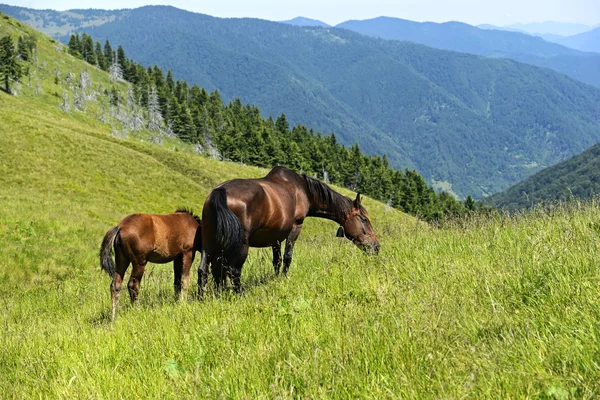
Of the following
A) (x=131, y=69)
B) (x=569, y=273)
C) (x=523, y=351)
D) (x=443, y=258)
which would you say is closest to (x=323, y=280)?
(x=443, y=258)

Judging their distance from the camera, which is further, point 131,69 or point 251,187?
point 131,69

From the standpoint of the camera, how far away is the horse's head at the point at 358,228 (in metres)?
9.99

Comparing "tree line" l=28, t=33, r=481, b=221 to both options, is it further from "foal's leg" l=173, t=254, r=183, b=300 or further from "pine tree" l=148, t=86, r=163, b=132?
"foal's leg" l=173, t=254, r=183, b=300

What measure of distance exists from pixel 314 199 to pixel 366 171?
103 meters

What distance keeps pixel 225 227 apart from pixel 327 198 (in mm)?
3496

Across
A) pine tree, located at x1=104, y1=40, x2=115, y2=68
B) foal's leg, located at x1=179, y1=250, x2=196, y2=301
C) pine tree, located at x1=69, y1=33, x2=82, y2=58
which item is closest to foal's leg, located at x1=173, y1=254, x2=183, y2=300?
foal's leg, located at x1=179, y1=250, x2=196, y2=301

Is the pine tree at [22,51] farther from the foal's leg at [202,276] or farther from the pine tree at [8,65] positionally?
the foal's leg at [202,276]

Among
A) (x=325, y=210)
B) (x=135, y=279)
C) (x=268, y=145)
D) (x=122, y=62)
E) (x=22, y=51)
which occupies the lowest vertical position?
(x=268, y=145)

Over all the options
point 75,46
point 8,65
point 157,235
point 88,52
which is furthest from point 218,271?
point 75,46

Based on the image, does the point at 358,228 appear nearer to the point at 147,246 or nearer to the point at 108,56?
the point at 147,246

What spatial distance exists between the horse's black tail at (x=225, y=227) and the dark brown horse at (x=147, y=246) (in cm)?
148

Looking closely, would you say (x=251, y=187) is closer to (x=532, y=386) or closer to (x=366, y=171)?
(x=532, y=386)

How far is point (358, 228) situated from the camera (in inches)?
404

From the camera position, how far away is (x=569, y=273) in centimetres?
429
